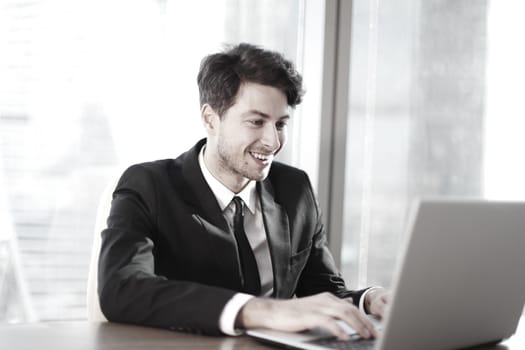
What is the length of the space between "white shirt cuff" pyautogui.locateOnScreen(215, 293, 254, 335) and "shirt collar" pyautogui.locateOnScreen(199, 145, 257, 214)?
2.18 feet

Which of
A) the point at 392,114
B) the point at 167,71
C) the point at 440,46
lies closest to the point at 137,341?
the point at 167,71

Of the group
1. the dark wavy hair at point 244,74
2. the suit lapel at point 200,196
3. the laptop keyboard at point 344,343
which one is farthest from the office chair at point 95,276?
the laptop keyboard at point 344,343

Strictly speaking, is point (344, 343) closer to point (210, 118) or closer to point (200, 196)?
point (200, 196)

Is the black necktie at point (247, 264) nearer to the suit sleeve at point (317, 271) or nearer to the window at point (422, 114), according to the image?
the suit sleeve at point (317, 271)

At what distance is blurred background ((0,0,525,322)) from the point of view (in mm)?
2438

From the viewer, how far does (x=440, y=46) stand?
3041 millimetres

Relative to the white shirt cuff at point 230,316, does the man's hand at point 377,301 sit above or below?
below

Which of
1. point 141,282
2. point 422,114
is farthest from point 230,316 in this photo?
point 422,114

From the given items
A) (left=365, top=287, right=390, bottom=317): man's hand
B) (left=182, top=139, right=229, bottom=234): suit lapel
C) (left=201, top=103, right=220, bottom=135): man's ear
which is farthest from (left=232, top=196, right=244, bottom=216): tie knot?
(left=365, top=287, right=390, bottom=317): man's hand

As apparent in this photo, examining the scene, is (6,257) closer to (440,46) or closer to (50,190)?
(50,190)

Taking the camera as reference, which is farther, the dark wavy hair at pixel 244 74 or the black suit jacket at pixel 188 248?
the dark wavy hair at pixel 244 74

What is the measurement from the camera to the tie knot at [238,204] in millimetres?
2029

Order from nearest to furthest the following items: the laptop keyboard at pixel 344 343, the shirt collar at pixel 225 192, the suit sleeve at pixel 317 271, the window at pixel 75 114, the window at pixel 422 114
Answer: the laptop keyboard at pixel 344 343
the shirt collar at pixel 225 192
the suit sleeve at pixel 317 271
the window at pixel 75 114
the window at pixel 422 114

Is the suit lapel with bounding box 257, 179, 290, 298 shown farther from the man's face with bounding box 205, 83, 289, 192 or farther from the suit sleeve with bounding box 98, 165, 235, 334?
the suit sleeve with bounding box 98, 165, 235, 334
